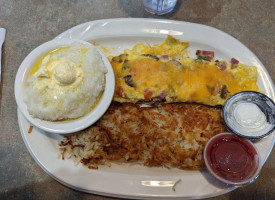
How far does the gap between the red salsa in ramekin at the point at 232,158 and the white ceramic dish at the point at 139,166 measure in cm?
19

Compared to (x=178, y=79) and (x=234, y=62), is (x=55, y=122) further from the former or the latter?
(x=234, y=62)

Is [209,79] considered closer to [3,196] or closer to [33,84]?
[33,84]

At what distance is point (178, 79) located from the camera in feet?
A: 6.84

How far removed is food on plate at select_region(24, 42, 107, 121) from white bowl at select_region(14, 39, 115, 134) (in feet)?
0.15

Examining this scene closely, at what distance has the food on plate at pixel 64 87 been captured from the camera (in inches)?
70.9

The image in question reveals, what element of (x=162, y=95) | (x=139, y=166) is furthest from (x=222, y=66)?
(x=139, y=166)

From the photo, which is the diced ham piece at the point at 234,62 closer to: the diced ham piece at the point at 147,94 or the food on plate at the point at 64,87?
the diced ham piece at the point at 147,94

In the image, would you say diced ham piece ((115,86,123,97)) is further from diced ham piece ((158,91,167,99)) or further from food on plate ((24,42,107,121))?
diced ham piece ((158,91,167,99))

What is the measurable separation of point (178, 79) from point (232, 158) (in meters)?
0.78

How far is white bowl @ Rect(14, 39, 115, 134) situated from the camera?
1874 millimetres

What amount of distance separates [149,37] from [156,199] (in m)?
1.52

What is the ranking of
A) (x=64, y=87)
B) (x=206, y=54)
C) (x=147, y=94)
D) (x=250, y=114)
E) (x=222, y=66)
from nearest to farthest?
(x=64, y=87) → (x=250, y=114) → (x=147, y=94) → (x=222, y=66) → (x=206, y=54)

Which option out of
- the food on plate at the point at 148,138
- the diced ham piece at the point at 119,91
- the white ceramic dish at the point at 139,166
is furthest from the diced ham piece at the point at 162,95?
the white ceramic dish at the point at 139,166

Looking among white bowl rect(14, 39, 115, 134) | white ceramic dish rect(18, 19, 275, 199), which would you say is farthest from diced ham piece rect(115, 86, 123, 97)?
white ceramic dish rect(18, 19, 275, 199)
